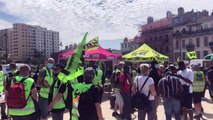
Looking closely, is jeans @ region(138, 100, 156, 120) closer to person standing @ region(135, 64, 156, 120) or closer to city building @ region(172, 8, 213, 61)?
person standing @ region(135, 64, 156, 120)

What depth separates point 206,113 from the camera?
34.2ft

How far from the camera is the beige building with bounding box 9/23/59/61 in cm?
14788

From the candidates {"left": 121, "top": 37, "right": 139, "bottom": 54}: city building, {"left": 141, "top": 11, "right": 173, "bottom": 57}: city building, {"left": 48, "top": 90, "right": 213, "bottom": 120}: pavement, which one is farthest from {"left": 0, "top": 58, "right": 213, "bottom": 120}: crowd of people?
{"left": 121, "top": 37, "right": 139, "bottom": 54}: city building

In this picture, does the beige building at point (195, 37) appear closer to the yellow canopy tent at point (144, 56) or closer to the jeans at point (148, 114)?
the yellow canopy tent at point (144, 56)

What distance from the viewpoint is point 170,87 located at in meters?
6.74

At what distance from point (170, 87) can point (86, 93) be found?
260 cm

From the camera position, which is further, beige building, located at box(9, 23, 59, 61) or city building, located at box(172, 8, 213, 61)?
beige building, located at box(9, 23, 59, 61)

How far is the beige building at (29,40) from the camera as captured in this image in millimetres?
147875

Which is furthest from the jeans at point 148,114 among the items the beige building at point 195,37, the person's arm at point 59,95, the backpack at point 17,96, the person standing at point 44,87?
the beige building at point 195,37

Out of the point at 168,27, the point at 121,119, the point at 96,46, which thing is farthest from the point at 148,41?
the point at 121,119

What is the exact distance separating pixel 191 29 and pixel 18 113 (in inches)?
2333

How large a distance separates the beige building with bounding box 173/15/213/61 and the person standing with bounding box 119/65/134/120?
5061 cm

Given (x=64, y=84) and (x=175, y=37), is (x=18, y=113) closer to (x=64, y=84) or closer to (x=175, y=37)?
(x=64, y=84)

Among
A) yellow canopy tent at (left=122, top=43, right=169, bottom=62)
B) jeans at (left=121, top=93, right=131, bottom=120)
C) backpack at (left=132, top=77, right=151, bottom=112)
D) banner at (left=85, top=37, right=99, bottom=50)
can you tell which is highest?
banner at (left=85, top=37, right=99, bottom=50)
